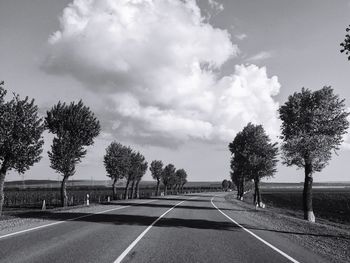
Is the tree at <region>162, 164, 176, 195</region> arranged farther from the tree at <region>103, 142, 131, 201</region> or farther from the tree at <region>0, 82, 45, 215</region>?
the tree at <region>0, 82, 45, 215</region>

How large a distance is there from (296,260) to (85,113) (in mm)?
33519

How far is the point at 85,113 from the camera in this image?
38.5m

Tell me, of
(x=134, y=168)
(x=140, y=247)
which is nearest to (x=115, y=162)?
(x=134, y=168)

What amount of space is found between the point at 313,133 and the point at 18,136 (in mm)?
23472

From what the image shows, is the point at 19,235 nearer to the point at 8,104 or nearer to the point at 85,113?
the point at 8,104

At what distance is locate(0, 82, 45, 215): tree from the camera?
881 inches

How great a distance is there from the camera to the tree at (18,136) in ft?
73.4

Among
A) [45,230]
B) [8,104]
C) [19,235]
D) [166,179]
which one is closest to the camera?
[19,235]

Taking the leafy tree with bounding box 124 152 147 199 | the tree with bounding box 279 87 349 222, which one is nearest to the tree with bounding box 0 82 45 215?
the tree with bounding box 279 87 349 222

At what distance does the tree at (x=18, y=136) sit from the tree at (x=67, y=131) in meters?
13.1

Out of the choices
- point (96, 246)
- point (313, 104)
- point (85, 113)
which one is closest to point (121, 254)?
point (96, 246)

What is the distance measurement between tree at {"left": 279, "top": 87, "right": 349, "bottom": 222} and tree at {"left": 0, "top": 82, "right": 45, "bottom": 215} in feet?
66.9

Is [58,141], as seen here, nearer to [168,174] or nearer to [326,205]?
[326,205]

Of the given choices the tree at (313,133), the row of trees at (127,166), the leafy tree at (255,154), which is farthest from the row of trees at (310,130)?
the row of trees at (127,166)
